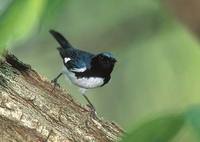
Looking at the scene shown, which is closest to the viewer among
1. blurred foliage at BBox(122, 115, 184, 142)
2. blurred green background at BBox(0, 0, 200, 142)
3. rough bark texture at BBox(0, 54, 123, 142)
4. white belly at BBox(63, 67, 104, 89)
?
blurred foliage at BBox(122, 115, 184, 142)

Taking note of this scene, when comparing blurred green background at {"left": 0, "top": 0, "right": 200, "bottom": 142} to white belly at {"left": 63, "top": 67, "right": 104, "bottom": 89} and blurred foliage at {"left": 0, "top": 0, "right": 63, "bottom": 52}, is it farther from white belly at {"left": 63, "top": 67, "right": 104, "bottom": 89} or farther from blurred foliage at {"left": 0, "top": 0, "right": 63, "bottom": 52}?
blurred foliage at {"left": 0, "top": 0, "right": 63, "bottom": 52}

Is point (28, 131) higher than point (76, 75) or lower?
lower

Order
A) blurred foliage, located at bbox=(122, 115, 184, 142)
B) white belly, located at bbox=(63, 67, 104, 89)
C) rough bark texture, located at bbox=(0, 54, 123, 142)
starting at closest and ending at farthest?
blurred foliage, located at bbox=(122, 115, 184, 142) < rough bark texture, located at bbox=(0, 54, 123, 142) < white belly, located at bbox=(63, 67, 104, 89)

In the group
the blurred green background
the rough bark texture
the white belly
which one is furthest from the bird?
the blurred green background

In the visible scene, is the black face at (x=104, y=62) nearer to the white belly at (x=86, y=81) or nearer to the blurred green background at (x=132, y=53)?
the white belly at (x=86, y=81)

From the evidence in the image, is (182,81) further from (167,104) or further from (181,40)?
(181,40)

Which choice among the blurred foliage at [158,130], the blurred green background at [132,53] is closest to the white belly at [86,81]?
the blurred green background at [132,53]

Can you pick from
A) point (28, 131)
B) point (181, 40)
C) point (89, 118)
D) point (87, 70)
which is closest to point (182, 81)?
point (181, 40)
